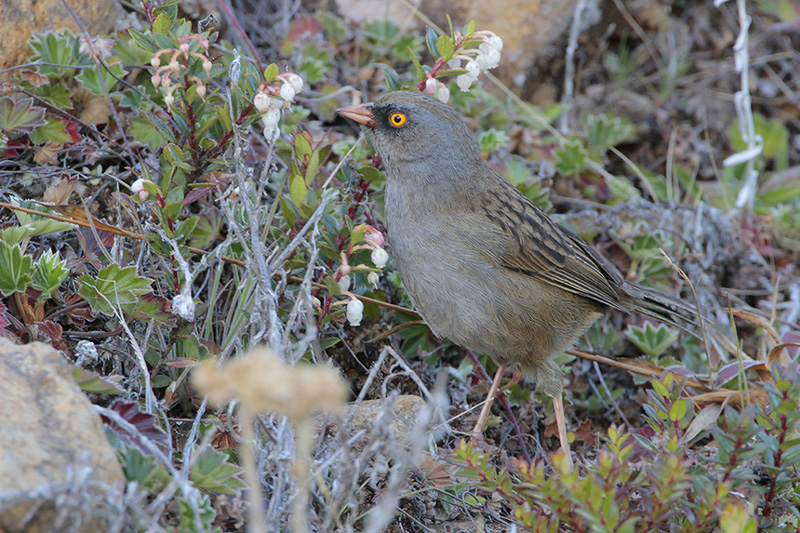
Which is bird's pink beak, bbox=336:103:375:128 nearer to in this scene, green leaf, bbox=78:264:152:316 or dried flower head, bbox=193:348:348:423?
green leaf, bbox=78:264:152:316

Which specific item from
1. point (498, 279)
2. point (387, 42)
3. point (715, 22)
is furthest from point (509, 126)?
point (715, 22)

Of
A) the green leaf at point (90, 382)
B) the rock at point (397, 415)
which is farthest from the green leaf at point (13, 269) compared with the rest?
the rock at point (397, 415)

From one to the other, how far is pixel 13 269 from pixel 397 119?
1968 millimetres

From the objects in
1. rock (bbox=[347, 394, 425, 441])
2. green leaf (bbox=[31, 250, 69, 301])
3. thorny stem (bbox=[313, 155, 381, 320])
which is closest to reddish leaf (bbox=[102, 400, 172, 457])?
green leaf (bbox=[31, 250, 69, 301])

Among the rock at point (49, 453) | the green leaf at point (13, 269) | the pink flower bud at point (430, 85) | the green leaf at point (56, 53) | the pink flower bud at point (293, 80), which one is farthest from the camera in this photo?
the green leaf at point (56, 53)

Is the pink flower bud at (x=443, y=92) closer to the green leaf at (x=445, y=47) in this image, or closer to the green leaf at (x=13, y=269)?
the green leaf at (x=445, y=47)

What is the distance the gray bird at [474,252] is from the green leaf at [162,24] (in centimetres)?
103

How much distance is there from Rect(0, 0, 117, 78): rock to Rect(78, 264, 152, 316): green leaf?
1614mm

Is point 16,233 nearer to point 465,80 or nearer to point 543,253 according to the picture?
point 465,80

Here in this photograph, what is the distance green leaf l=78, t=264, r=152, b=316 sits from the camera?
125 inches

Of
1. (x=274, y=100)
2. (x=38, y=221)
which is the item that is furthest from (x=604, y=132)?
(x=38, y=221)

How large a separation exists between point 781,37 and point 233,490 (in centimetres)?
638

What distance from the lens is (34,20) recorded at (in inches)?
167

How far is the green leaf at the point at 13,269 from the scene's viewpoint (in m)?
3.14
